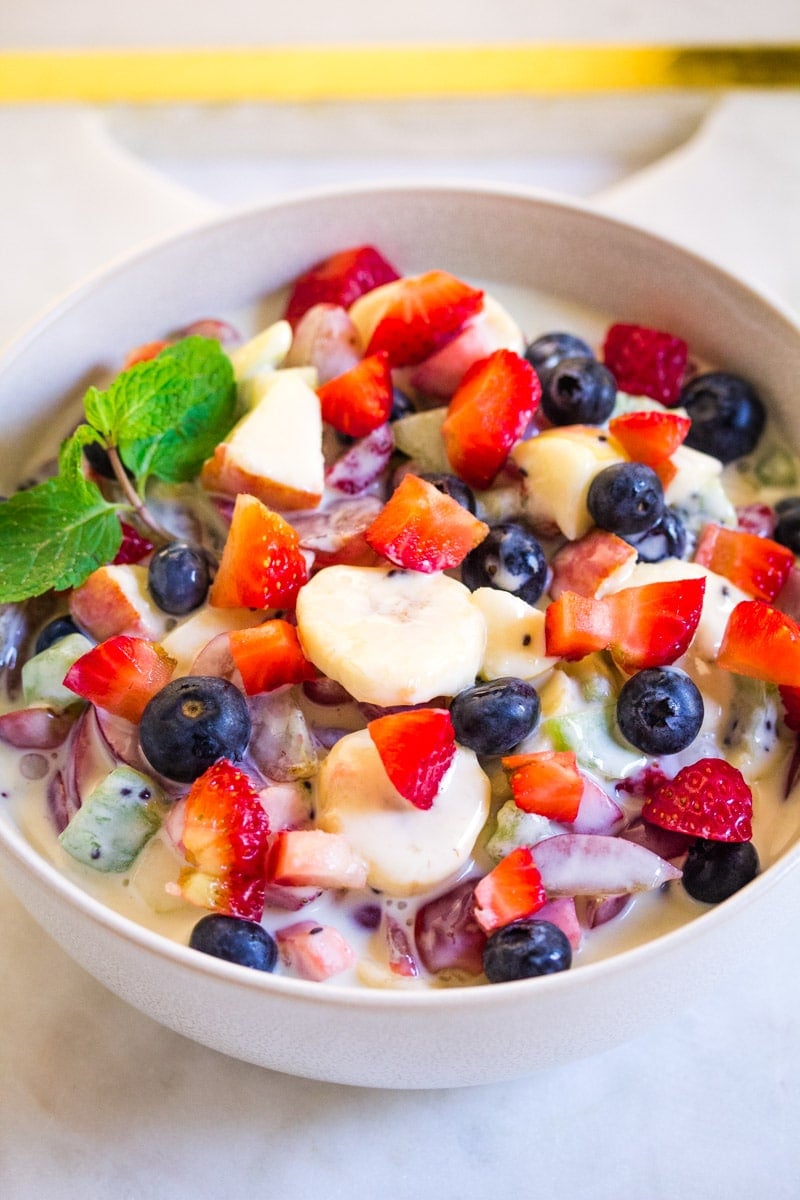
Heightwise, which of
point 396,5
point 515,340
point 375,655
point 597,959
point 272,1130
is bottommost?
point 272,1130

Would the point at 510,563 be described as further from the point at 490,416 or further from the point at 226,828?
the point at 226,828

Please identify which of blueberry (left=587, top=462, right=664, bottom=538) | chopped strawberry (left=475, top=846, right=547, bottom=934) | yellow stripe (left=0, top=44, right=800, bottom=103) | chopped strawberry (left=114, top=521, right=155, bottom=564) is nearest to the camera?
chopped strawberry (left=475, top=846, right=547, bottom=934)

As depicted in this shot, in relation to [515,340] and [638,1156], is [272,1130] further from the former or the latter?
[515,340]

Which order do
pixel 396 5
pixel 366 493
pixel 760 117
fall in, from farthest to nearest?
pixel 396 5
pixel 760 117
pixel 366 493

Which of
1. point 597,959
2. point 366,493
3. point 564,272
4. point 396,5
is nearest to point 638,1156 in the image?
point 597,959

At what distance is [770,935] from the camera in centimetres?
114

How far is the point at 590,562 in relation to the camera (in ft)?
4.40

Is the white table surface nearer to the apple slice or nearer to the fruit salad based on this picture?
the fruit salad

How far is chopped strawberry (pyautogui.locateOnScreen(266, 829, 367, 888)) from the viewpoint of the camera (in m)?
1.11

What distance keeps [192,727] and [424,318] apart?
63cm

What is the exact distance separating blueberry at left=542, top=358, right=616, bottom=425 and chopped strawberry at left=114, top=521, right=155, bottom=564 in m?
0.50

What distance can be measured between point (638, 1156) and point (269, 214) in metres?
1.22

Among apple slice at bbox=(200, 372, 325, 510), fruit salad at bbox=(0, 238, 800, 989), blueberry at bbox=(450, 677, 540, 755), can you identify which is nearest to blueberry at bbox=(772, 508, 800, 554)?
fruit salad at bbox=(0, 238, 800, 989)

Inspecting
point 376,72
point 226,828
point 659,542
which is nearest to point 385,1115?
point 226,828
